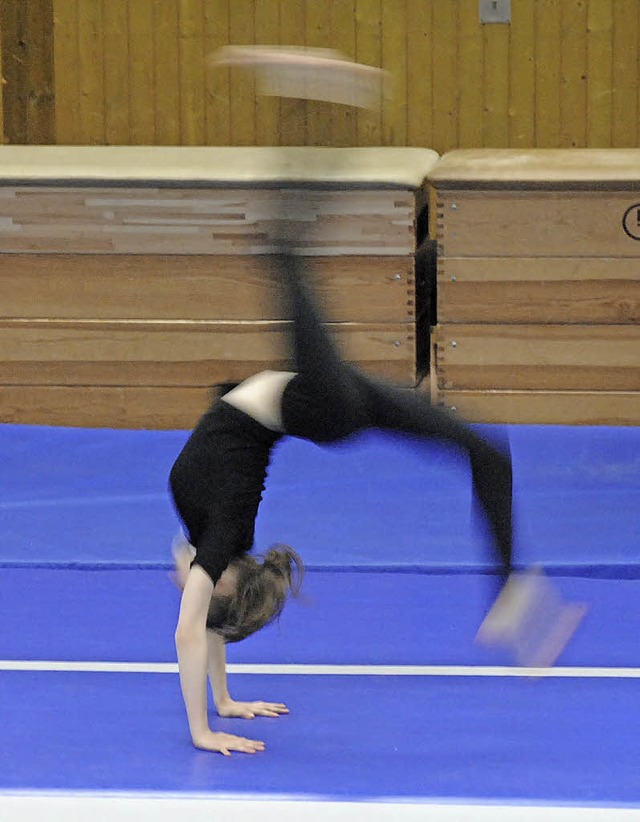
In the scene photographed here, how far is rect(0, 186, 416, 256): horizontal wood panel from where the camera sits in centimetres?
625

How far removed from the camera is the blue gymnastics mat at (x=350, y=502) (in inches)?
177

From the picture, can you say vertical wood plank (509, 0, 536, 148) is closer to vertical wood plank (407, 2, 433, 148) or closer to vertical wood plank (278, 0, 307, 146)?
vertical wood plank (407, 2, 433, 148)

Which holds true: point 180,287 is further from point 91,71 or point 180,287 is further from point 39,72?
point 39,72

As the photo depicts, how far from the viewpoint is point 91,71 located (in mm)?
7508

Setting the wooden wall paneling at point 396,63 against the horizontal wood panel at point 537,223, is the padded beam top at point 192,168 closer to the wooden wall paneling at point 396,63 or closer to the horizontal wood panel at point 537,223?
the horizontal wood panel at point 537,223

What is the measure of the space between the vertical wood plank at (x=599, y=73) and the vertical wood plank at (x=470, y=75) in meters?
0.57

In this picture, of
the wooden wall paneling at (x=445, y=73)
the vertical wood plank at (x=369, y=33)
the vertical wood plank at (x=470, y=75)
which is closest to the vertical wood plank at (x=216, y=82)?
the vertical wood plank at (x=369, y=33)

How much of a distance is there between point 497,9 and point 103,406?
9.66ft

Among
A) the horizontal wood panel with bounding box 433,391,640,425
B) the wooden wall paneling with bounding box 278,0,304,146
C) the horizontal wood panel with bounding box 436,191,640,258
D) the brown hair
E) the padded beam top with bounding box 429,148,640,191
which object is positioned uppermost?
the wooden wall paneling with bounding box 278,0,304,146

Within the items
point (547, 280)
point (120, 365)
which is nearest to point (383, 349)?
point (547, 280)

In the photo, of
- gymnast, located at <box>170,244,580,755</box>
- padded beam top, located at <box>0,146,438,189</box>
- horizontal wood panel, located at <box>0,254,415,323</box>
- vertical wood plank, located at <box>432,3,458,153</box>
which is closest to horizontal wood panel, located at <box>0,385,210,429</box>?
horizontal wood panel, located at <box>0,254,415,323</box>

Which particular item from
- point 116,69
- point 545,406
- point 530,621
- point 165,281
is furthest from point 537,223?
point 530,621

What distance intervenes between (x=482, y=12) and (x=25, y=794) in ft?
18.1

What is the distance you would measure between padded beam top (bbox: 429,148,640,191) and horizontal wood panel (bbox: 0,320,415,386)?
2.39 ft
